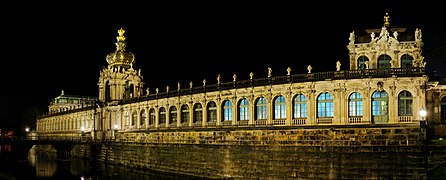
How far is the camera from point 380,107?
45.5 meters

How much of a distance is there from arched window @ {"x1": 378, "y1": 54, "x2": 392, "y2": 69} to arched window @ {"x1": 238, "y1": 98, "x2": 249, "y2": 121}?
45.4 ft

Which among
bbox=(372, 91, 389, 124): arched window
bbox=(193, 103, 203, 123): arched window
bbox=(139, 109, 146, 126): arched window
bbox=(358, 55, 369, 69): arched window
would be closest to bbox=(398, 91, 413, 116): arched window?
bbox=(372, 91, 389, 124): arched window

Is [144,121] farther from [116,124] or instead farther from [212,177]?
[212,177]

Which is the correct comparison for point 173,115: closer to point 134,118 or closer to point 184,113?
point 184,113

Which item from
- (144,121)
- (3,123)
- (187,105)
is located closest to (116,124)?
(144,121)

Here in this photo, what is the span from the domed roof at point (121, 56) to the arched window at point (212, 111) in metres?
32.8

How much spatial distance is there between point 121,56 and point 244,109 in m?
38.9

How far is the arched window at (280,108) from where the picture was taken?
50938mm

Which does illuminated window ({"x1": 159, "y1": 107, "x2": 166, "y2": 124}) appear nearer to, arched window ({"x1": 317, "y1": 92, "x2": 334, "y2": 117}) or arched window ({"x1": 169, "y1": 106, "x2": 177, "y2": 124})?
arched window ({"x1": 169, "y1": 106, "x2": 177, "y2": 124})

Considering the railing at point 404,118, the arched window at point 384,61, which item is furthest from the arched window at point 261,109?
the railing at point 404,118

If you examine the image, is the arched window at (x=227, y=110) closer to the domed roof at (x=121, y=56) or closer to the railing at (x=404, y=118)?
the railing at (x=404, y=118)

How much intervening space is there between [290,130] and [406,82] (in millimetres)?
10965

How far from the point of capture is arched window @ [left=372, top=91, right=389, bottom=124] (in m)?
45.3

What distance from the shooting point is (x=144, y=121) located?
2963 inches
